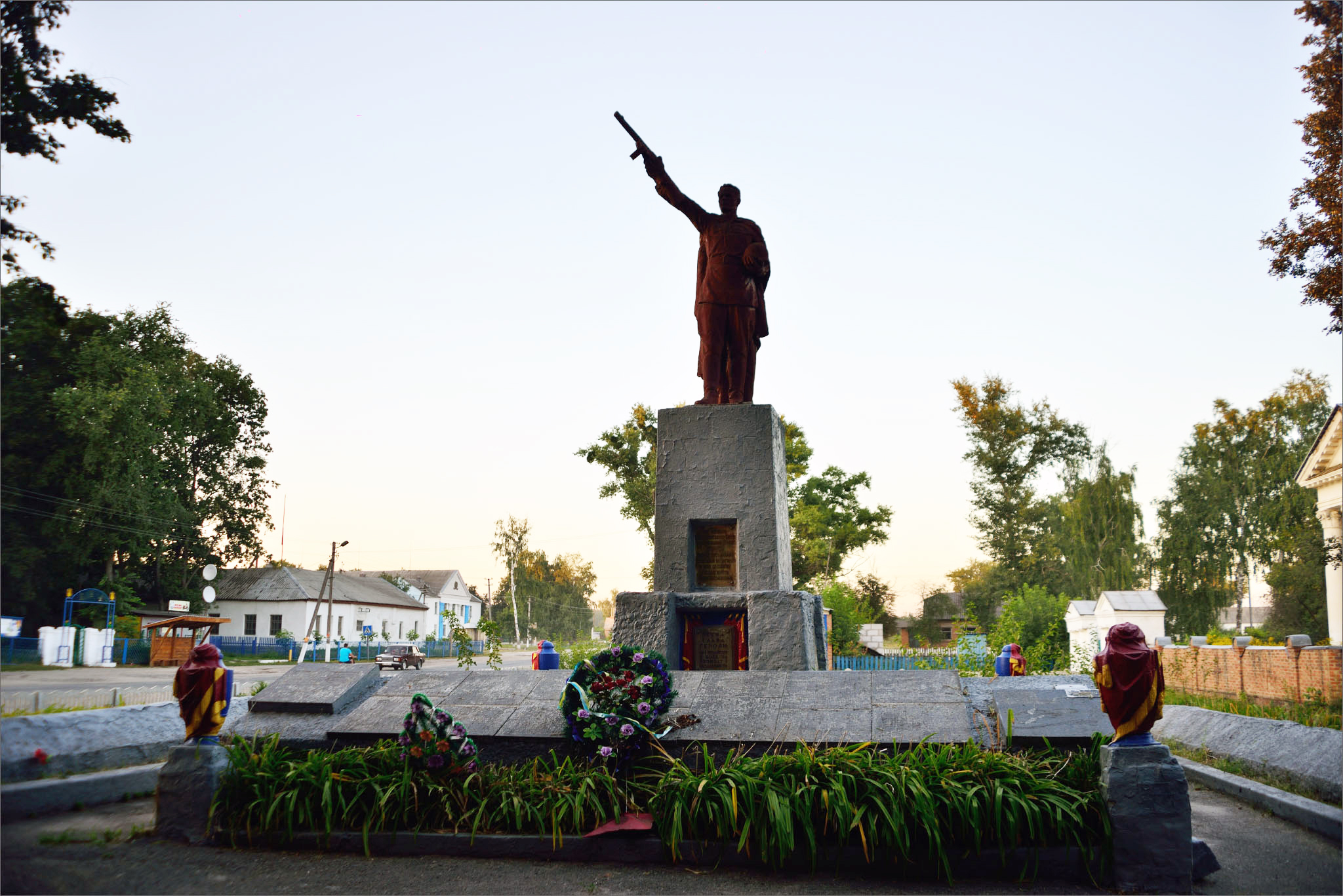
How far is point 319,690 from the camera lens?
6738 mm

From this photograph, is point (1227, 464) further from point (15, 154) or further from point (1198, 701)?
point (15, 154)

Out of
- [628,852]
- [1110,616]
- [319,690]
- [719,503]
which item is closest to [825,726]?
[628,852]

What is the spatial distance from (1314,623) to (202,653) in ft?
106

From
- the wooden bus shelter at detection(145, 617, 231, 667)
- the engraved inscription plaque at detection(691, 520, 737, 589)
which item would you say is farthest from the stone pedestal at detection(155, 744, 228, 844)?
the wooden bus shelter at detection(145, 617, 231, 667)

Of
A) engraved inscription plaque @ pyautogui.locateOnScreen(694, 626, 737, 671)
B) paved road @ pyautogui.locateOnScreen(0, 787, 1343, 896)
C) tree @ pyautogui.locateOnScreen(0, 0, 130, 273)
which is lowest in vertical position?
paved road @ pyautogui.locateOnScreen(0, 787, 1343, 896)

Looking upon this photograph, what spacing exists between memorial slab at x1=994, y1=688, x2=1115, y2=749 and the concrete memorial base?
526 mm

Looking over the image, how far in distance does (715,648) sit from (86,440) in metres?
5.00

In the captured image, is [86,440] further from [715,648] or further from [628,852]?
[715,648]

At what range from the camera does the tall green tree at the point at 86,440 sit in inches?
183

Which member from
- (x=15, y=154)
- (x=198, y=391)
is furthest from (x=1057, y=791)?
(x=198, y=391)

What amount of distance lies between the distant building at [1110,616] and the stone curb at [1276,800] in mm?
15219

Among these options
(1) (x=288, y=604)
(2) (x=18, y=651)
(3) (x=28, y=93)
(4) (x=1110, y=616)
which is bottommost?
(4) (x=1110, y=616)

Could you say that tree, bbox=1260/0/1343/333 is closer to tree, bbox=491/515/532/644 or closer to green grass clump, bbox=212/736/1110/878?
green grass clump, bbox=212/736/1110/878

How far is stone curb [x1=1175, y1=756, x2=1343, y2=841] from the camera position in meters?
5.23
